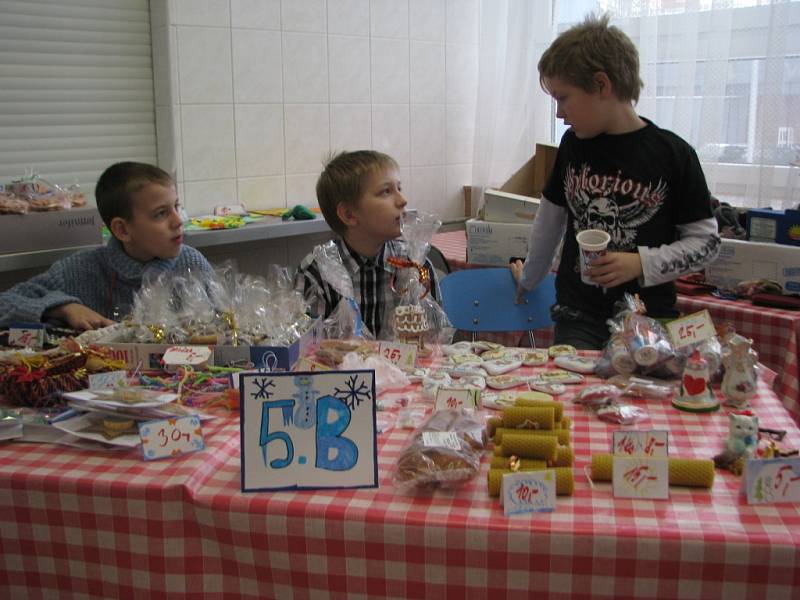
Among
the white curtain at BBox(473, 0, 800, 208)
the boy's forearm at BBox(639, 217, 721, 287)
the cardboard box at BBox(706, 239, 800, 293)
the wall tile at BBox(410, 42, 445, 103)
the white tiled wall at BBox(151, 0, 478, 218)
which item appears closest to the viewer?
the boy's forearm at BBox(639, 217, 721, 287)

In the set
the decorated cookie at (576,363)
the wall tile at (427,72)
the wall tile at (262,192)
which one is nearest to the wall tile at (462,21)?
the wall tile at (427,72)

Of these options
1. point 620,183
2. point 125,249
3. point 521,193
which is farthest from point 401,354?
point 521,193

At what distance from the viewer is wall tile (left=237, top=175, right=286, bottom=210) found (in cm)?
432

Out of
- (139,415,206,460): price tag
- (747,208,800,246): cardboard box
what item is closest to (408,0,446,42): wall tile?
(747,208,800,246): cardboard box

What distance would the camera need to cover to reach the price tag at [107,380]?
1841mm

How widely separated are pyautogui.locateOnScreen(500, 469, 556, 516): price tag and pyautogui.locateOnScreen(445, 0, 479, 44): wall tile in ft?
14.2

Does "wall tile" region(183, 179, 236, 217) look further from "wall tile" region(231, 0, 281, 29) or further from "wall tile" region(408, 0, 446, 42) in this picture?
"wall tile" region(408, 0, 446, 42)

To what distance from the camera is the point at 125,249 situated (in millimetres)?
2900

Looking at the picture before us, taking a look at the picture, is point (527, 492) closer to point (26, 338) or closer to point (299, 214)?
point (26, 338)

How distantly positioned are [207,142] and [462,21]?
6.66 ft

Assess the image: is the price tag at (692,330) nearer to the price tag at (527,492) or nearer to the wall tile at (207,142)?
the price tag at (527,492)

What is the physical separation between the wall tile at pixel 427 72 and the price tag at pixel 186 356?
3.35 meters

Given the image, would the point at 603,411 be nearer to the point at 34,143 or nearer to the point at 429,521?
the point at 429,521

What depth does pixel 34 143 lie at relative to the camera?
12.3 feet
